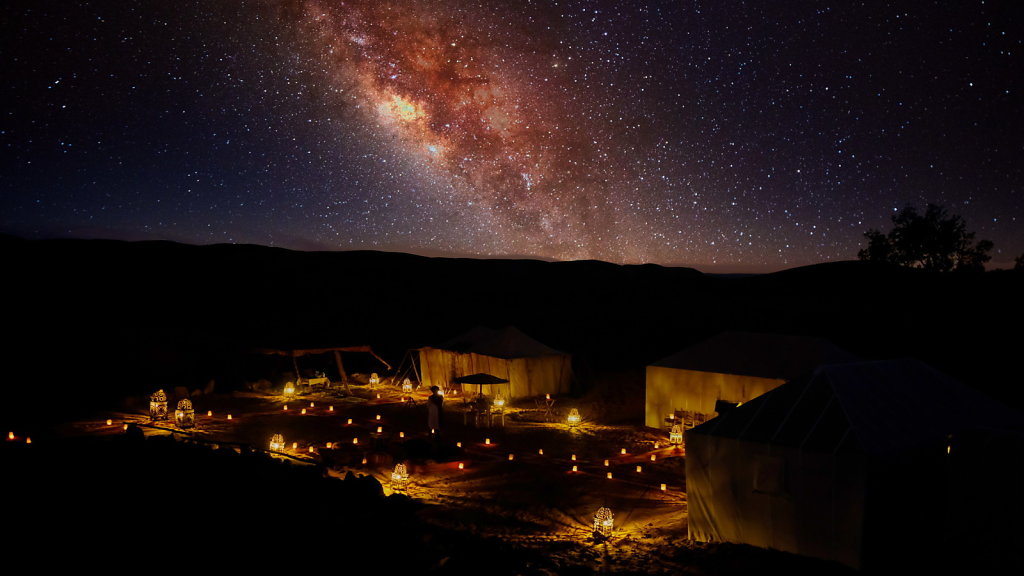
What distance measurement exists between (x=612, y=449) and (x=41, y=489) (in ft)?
34.7

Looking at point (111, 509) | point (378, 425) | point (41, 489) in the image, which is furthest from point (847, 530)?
point (378, 425)

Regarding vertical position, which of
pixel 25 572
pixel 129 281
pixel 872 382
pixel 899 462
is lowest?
pixel 25 572

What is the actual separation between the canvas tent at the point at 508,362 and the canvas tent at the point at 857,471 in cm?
1300

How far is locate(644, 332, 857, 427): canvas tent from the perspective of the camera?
14602 mm

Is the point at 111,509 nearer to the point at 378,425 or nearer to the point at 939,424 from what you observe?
the point at 378,425

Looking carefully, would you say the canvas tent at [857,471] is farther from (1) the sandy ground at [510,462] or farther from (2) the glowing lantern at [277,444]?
(2) the glowing lantern at [277,444]

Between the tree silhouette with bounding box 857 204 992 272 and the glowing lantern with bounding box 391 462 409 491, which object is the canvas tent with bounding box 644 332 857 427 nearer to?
the glowing lantern with bounding box 391 462 409 491

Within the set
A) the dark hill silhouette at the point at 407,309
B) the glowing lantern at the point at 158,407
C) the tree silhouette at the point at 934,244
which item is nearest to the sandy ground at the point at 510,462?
the glowing lantern at the point at 158,407

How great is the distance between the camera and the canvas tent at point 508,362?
21656 millimetres

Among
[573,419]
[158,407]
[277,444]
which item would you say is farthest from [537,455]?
[158,407]

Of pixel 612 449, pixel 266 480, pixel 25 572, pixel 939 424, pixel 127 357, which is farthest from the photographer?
pixel 127 357

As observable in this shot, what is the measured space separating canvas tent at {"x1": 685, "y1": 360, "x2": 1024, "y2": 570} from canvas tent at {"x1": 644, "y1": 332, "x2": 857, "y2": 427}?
17.7 ft

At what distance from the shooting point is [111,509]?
898cm

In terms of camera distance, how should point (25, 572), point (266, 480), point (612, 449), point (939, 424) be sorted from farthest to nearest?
point (612, 449) → point (266, 480) → point (939, 424) → point (25, 572)
